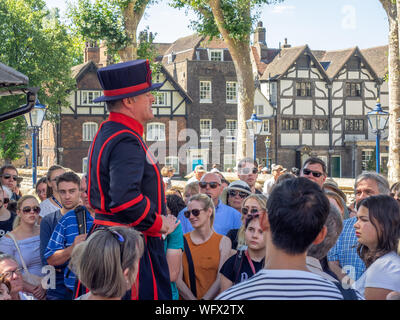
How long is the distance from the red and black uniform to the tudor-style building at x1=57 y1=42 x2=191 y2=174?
1446 inches

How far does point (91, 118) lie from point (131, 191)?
38.9 m

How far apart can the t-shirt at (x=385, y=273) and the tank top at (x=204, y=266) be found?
1.88 meters

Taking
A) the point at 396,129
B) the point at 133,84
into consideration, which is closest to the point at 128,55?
the point at 396,129

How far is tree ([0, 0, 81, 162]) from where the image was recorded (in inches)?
1375

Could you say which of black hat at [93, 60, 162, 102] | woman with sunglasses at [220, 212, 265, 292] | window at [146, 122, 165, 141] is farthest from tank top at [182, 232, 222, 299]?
window at [146, 122, 165, 141]

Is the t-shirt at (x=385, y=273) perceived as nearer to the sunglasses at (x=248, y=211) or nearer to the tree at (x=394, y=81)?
the sunglasses at (x=248, y=211)

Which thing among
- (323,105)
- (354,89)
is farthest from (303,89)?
(354,89)

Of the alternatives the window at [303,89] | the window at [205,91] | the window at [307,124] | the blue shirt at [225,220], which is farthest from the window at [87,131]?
the blue shirt at [225,220]

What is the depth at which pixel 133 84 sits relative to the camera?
3600mm

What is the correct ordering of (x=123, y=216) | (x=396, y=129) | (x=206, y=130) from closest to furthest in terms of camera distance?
(x=123, y=216), (x=396, y=129), (x=206, y=130)

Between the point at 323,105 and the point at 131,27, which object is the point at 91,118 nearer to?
the point at 323,105

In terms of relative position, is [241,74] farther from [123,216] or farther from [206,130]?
[206,130]

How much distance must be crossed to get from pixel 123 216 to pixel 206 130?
134ft
